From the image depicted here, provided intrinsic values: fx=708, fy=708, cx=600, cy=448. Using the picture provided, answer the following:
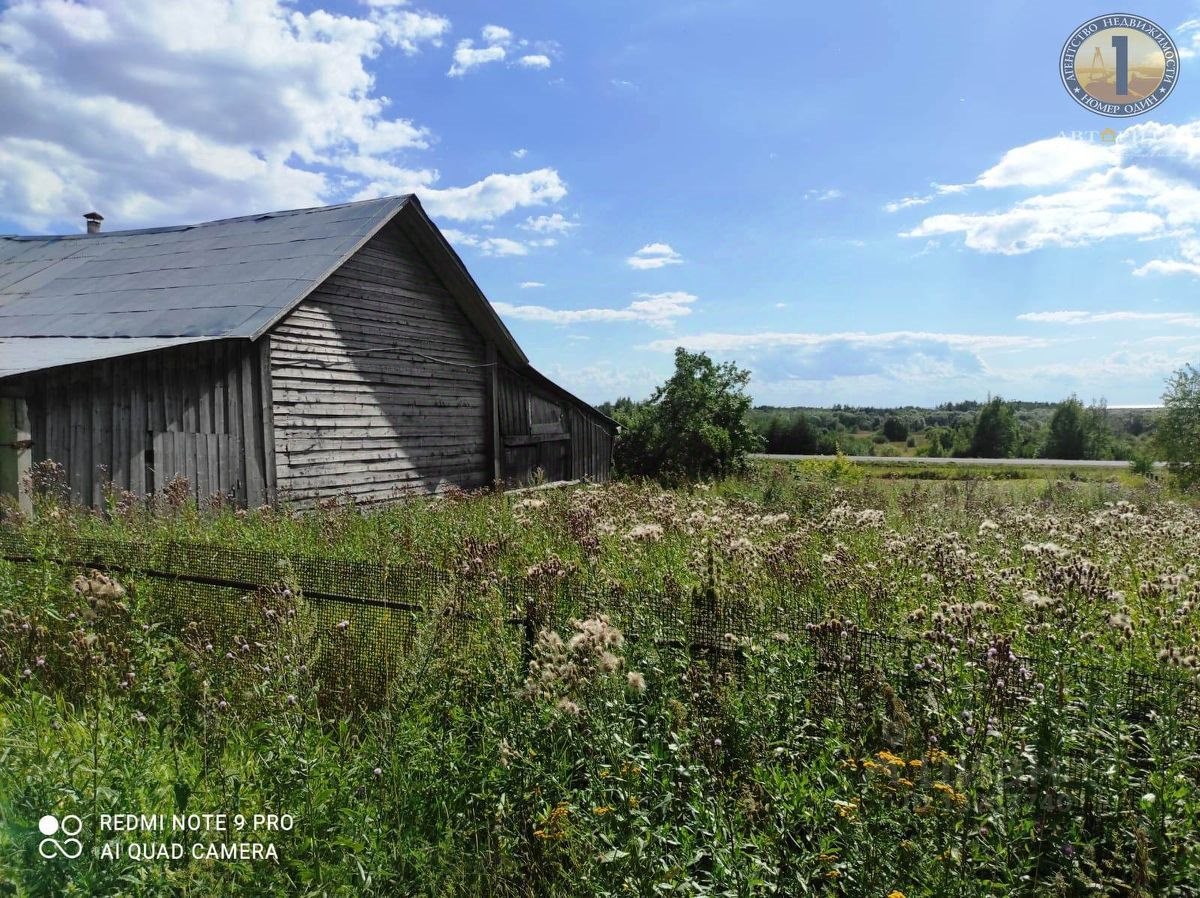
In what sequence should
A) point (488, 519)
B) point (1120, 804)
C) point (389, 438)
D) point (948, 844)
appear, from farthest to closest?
point (389, 438) → point (488, 519) → point (1120, 804) → point (948, 844)

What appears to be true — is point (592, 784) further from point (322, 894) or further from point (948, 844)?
point (948, 844)

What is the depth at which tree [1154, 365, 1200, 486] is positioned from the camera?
23641mm

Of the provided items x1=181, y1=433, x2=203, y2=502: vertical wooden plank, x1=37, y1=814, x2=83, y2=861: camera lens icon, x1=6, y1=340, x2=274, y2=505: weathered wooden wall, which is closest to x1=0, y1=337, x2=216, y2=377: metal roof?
x1=6, y1=340, x2=274, y2=505: weathered wooden wall

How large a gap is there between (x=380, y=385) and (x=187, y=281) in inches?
165

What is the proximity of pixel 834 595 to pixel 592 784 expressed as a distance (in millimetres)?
3072

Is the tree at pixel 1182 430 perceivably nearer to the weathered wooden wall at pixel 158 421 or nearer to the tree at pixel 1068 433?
the weathered wooden wall at pixel 158 421

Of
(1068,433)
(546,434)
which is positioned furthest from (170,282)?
(1068,433)

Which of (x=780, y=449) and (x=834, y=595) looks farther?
(x=780, y=449)

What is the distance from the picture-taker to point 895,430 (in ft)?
286

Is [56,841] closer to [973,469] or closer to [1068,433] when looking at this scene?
[973,469]

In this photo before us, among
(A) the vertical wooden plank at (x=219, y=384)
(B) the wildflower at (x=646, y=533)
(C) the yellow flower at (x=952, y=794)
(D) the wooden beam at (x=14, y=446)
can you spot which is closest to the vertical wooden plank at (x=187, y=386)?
(A) the vertical wooden plank at (x=219, y=384)

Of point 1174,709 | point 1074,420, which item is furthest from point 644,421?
A: point 1074,420

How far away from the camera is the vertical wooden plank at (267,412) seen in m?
12.4

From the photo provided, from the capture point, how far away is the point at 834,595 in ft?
18.1
